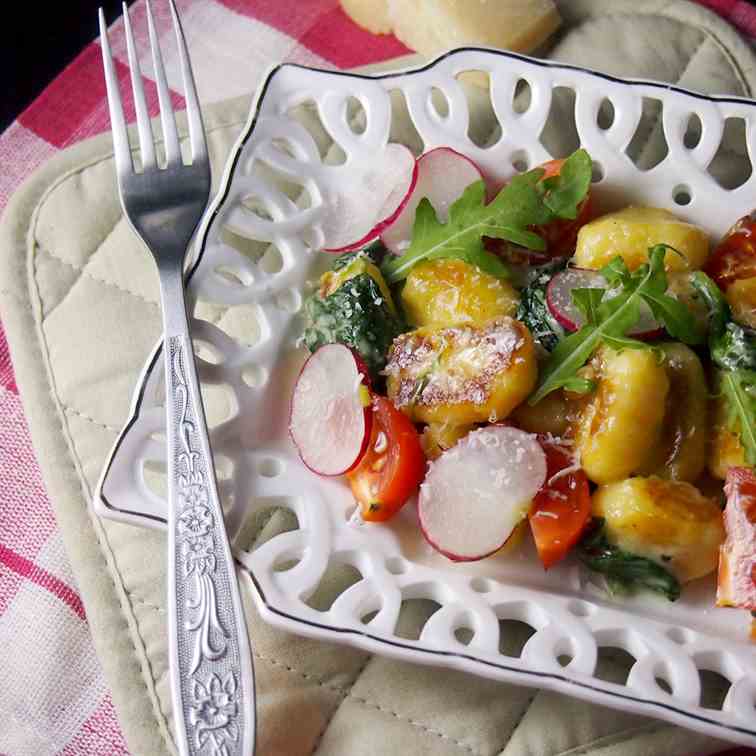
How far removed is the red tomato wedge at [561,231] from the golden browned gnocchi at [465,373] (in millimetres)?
279

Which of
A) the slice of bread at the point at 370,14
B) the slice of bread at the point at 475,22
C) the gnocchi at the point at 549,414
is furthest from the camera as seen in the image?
the slice of bread at the point at 370,14

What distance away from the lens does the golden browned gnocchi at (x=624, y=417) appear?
1.61 meters

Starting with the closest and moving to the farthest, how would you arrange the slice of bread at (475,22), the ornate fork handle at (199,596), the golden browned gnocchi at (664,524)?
the ornate fork handle at (199,596) → the golden browned gnocchi at (664,524) → the slice of bread at (475,22)

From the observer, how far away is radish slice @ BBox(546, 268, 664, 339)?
67.9 inches

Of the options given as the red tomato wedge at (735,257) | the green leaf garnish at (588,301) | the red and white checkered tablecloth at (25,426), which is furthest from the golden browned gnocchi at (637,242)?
the red and white checkered tablecloth at (25,426)

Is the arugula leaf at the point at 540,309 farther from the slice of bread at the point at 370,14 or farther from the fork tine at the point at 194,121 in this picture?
the slice of bread at the point at 370,14

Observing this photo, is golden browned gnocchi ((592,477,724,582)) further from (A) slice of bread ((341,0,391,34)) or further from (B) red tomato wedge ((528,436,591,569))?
(A) slice of bread ((341,0,391,34))

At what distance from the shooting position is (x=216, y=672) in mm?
1492

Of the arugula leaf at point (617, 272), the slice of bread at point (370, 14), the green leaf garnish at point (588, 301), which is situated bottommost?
the green leaf garnish at point (588, 301)

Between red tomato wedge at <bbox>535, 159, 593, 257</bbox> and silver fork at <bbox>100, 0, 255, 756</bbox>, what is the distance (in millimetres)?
609

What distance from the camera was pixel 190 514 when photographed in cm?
159

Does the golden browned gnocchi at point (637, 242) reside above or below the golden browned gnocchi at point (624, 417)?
above

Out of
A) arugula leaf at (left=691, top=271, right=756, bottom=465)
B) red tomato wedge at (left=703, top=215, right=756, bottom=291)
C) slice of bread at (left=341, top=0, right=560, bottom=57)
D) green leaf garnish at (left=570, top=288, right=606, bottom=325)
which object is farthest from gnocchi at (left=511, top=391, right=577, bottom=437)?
slice of bread at (left=341, top=0, right=560, bottom=57)

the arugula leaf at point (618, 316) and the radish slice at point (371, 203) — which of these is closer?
the arugula leaf at point (618, 316)
